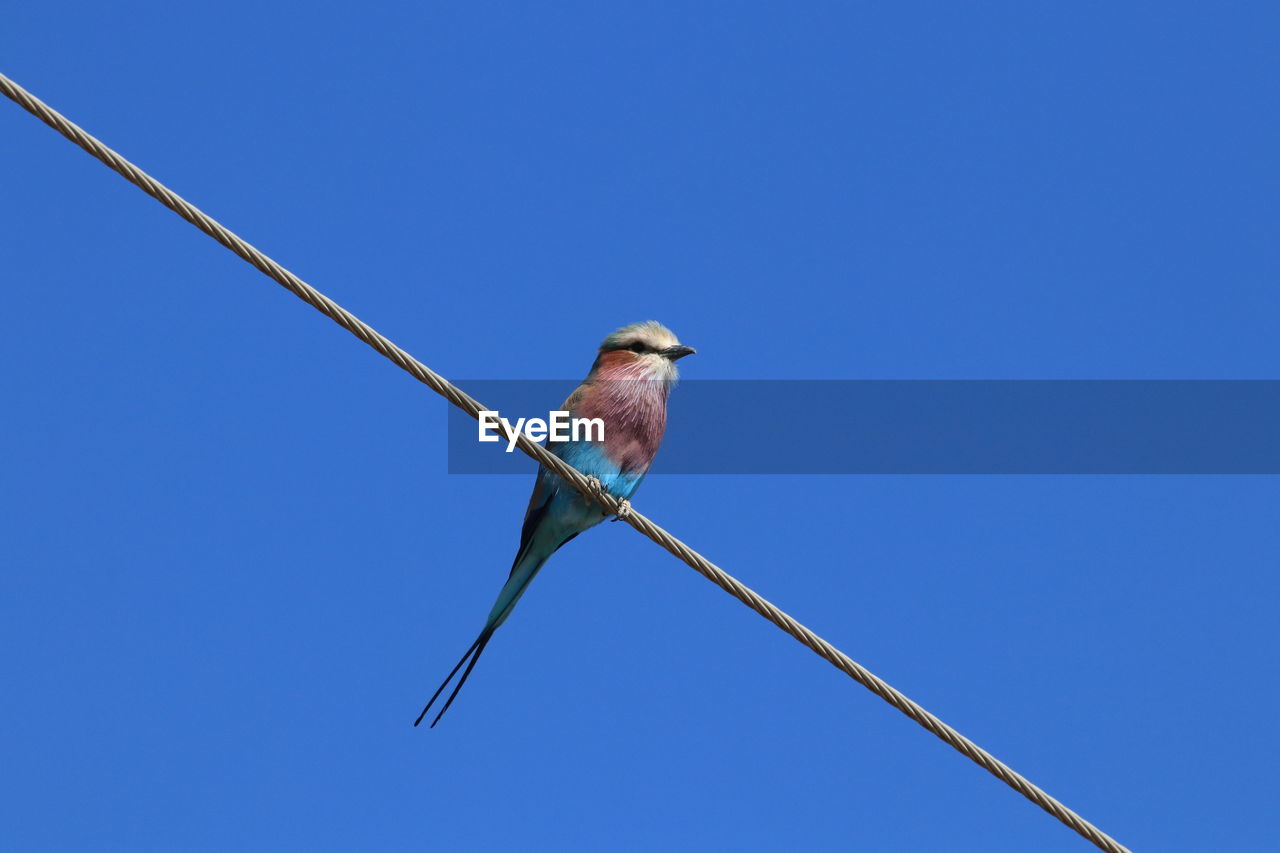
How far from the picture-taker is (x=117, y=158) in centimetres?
279

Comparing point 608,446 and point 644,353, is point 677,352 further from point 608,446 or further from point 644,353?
point 608,446

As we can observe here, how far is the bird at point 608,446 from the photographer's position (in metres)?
4.55

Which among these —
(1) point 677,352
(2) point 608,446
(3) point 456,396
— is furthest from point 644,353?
(3) point 456,396

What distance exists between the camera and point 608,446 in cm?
458

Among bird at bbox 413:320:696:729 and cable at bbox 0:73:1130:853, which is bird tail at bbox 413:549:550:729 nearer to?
bird at bbox 413:320:696:729

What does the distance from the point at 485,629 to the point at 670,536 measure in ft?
4.75

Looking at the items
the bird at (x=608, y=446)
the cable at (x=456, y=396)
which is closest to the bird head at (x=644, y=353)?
the bird at (x=608, y=446)

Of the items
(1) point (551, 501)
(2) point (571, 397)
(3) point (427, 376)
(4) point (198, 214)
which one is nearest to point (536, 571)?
(1) point (551, 501)

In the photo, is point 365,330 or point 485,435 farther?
point 485,435

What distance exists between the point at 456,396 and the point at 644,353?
5.69ft

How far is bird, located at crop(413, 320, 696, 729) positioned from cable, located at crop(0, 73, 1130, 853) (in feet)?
4.33

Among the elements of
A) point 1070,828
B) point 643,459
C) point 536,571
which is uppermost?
point 643,459

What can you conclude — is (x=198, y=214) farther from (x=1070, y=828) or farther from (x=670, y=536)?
(x=1070, y=828)

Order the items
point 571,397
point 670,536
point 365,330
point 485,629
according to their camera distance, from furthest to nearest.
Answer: point 571,397 → point 485,629 → point 670,536 → point 365,330
